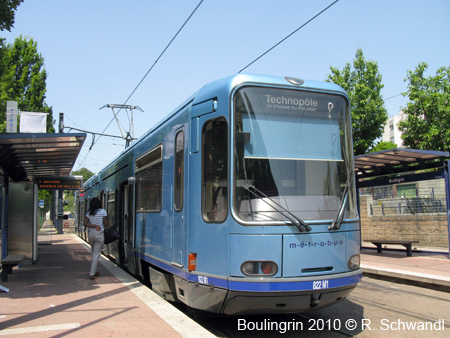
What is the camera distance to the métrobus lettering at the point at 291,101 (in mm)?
5273

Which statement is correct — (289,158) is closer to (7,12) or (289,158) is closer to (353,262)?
(353,262)

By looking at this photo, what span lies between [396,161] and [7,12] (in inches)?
419

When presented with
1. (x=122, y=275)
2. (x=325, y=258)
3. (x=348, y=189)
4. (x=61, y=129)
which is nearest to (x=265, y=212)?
(x=325, y=258)

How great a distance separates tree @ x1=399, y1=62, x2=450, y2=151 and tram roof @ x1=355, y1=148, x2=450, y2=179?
184 inches

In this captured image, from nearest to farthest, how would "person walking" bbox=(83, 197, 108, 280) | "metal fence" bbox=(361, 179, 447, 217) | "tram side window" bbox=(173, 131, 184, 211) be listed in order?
1. "tram side window" bbox=(173, 131, 184, 211)
2. "person walking" bbox=(83, 197, 108, 280)
3. "metal fence" bbox=(361, 179, 447, 217)

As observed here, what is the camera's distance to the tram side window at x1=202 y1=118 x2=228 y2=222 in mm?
5031

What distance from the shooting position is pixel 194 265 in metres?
5.35

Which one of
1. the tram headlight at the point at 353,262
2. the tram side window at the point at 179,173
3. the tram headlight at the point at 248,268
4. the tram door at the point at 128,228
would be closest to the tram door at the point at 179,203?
the tram side window at the point at 179,173

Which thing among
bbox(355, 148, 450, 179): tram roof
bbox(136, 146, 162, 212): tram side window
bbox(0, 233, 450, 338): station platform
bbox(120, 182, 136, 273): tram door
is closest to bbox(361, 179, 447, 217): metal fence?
bbox(355, 148, 450, 179): tram roof

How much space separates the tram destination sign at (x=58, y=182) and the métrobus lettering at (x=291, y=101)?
373 inches

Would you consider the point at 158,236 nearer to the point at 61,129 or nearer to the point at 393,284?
the point at 393,284

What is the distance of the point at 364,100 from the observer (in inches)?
751

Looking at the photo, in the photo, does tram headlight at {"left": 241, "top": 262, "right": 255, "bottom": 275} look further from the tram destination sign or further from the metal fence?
the metal fence

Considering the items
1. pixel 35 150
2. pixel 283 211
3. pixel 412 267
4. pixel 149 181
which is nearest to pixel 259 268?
pixel 283 211
